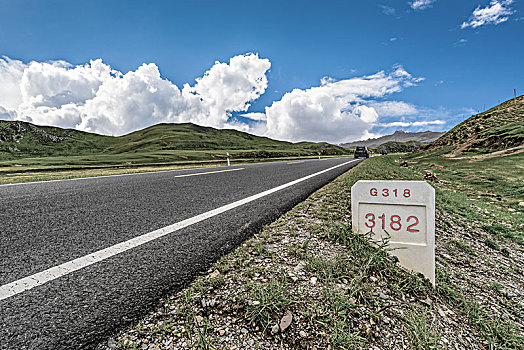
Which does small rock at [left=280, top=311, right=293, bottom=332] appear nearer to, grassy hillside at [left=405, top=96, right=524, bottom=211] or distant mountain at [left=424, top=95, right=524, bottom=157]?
grassy hillside at [left=405, top=96, right=524, bottom=211]

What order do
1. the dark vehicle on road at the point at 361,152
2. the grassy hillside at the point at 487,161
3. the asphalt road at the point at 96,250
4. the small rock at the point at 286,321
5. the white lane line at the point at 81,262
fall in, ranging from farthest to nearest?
the dark vehicle on road at the point at 361,152 < the grassy hillside at the point at 487,161 < the white lane line at the point at 81,262 < the small rock at the point at 286,321 < the asphalt road at the point at 96,250

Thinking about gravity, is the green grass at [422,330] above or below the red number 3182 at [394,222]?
below

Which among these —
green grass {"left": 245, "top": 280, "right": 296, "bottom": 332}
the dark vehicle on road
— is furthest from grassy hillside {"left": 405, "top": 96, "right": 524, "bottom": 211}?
green grass {"left": 245, "top": 280, "right": 296, "bottom": 332}

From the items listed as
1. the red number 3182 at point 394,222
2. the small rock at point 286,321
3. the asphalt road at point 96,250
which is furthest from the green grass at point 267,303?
the red number 3182 at point 394,222

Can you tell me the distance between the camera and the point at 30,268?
6.79 feet

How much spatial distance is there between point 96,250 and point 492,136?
27.4 meters

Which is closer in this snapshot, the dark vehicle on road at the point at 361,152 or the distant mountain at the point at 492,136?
the distant mountain at the point at 492,136

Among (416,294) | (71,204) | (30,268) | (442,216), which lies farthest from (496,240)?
(71,204)

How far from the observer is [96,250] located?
7.90 feet

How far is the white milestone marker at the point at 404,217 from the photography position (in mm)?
2246

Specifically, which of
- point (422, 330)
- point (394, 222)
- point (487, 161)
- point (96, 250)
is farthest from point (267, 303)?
point (487, 161)

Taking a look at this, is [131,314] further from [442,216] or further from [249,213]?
[442,216]

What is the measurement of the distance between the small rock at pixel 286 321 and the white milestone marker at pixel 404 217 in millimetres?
1311

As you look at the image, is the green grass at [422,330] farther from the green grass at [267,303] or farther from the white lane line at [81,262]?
the white lane line at [81,262]
